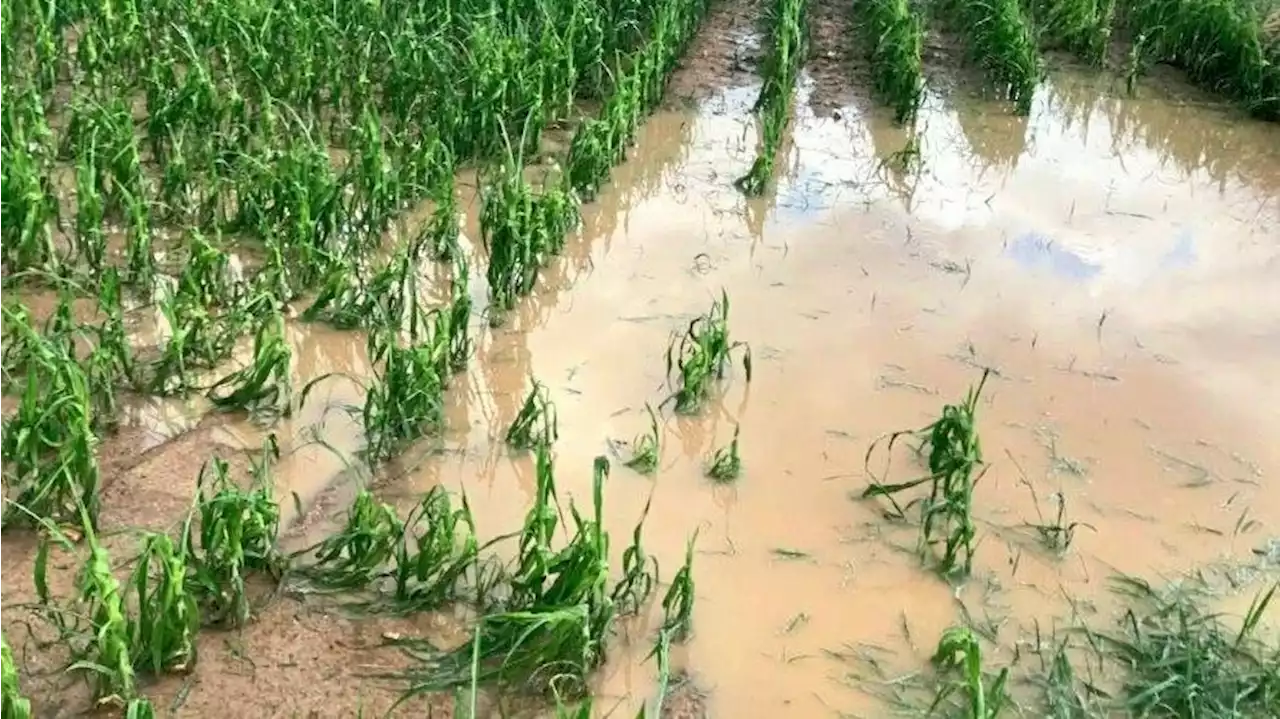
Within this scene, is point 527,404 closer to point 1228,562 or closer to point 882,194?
point 1228,562

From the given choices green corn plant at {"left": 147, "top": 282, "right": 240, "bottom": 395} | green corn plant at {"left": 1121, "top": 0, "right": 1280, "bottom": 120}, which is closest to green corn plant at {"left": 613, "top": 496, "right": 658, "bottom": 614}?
green corn plant at {"left": 147, "top": 282, "right": 240, "bottom": 395}

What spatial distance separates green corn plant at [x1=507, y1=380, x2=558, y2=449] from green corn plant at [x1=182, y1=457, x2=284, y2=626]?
87 cm

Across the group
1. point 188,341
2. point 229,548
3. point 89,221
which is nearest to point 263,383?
point 188,341

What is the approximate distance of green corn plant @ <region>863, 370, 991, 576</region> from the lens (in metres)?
3.40

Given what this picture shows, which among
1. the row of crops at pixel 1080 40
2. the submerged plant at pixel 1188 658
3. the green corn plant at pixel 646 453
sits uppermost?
the row of crops at pixel 1080 40

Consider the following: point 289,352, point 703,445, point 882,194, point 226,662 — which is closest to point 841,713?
point 703,445

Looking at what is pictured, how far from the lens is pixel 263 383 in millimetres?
Answer: 3795

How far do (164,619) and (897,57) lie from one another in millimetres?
5137

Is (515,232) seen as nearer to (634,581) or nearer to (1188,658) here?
(634,581)

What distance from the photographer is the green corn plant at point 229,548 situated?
2.93 m

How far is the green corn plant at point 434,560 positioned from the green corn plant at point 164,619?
509 millimetres

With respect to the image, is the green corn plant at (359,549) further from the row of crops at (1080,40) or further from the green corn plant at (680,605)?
the row of crops at (1080,40)

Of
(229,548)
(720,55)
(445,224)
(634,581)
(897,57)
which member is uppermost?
(897,57)

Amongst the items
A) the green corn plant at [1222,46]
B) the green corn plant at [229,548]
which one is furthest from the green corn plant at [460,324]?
the green corn plant at [1222,46]
